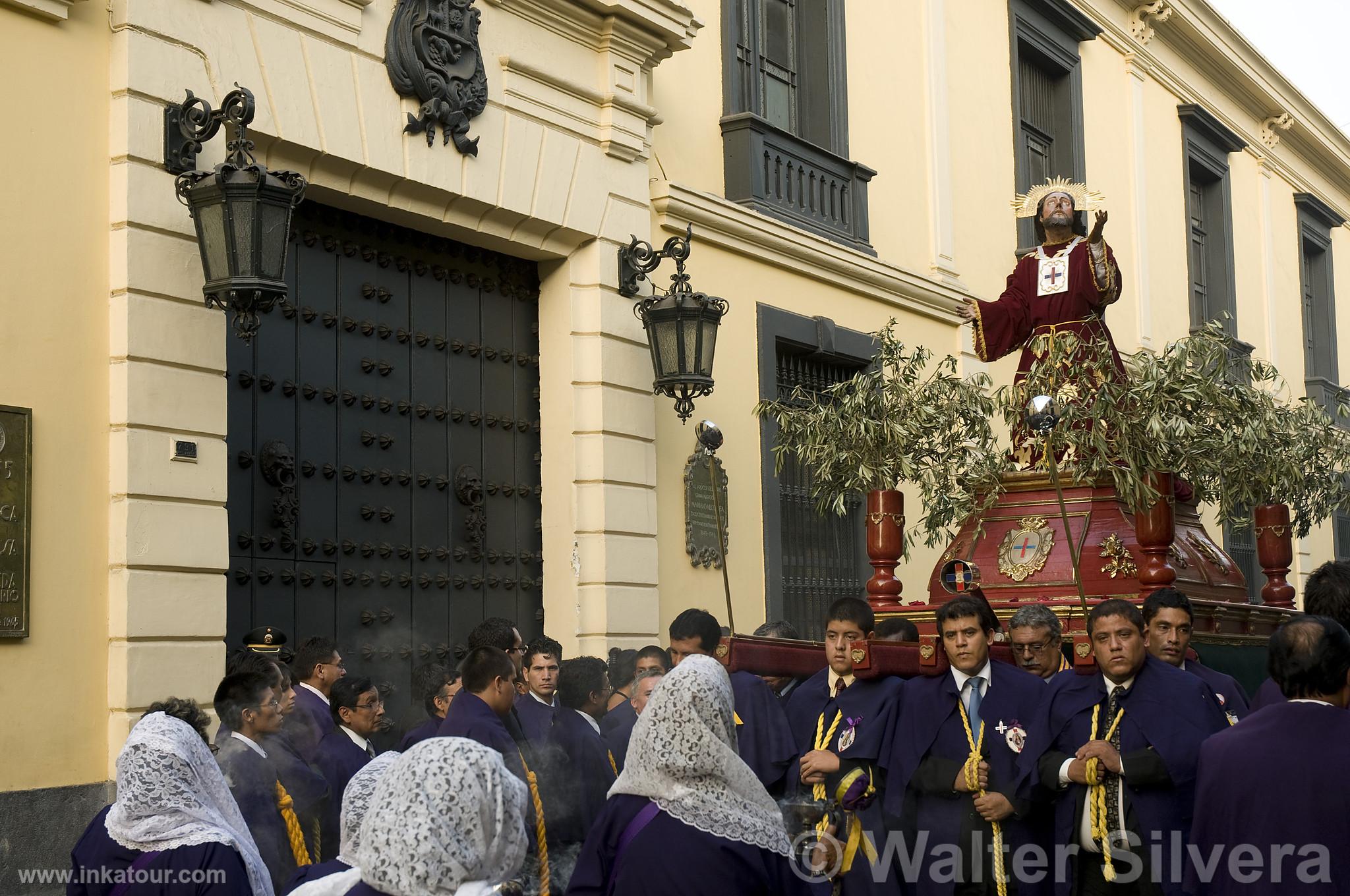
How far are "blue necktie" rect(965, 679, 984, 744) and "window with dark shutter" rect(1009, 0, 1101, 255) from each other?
10716 mm

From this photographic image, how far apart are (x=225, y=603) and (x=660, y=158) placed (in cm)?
488

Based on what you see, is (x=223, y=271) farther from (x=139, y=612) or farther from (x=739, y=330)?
(x=739, y=330)

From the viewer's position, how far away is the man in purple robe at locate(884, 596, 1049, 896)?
5988mm

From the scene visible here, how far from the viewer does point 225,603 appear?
768cm

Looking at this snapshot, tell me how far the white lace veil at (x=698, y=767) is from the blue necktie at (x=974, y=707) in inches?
82.2

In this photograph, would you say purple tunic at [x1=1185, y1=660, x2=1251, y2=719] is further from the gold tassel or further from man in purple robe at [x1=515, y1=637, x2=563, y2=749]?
man in purple robe at [x1=515, y1=637, x2=563, y2=749]

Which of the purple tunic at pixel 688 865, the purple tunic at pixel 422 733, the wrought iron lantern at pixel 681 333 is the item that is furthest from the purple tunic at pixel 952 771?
the wrought iron lantern at pixel 681 333

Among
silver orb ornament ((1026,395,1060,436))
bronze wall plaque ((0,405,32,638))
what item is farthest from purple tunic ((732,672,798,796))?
bronze wall plaque ((0,405,32,638))

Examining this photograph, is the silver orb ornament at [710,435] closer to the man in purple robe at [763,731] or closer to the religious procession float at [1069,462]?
the religious procession float at [1069,462]

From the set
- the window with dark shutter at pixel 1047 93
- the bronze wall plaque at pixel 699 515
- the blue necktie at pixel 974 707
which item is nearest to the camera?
the blue necktie at pixel 974 707

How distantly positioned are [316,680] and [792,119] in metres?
7.34

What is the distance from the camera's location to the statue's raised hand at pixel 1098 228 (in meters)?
9.06

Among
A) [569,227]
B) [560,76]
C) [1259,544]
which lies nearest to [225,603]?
[569,227]

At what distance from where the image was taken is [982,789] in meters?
5.91
